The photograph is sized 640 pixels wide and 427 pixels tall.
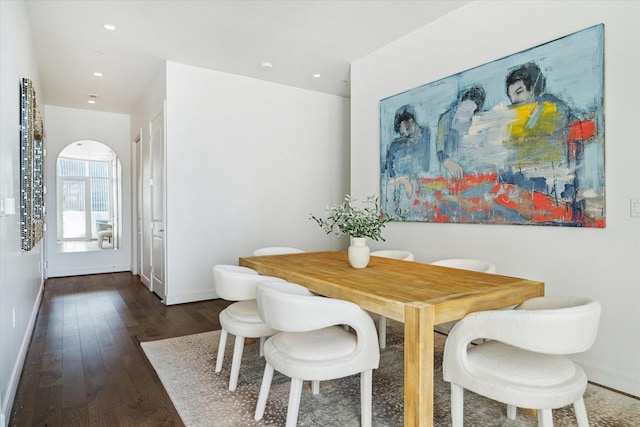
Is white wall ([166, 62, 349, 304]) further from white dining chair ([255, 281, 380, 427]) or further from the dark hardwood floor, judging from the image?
white dining chair ([255, 281, 380, 427])

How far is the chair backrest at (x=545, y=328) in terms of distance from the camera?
1417 millimetres

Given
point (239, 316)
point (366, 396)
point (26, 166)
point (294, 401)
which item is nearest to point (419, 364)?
point (366, 396)

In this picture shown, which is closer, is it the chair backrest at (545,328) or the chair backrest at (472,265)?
the chair backrest at (545,328)

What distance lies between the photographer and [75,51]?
415 cm

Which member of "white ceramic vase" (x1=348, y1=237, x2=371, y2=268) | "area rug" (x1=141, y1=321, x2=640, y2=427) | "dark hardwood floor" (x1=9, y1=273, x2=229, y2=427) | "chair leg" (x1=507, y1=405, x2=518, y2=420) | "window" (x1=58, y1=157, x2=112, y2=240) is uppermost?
"window" (x1=58, y1=157, x2=112, y2=240)

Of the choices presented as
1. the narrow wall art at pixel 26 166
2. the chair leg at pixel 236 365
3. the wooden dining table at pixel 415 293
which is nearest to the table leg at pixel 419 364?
the wooden dining table at pixel 415 293

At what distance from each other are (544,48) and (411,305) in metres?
2.21

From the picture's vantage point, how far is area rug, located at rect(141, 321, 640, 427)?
1.99 meters

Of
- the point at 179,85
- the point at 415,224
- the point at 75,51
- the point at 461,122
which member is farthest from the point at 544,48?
the point at 75,51

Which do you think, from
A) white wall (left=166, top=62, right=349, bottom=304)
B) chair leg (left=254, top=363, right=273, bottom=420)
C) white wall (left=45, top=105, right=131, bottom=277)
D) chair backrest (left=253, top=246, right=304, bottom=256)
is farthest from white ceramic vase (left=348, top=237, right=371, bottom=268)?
white wall (left=45, top=105, right=131, bottom=277)

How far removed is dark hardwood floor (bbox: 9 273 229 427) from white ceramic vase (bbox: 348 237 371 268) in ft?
4.53

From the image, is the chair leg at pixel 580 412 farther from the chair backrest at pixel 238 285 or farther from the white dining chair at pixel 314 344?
the chair backrest at pixel 238 285

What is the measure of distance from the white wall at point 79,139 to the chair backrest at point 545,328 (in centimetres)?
681

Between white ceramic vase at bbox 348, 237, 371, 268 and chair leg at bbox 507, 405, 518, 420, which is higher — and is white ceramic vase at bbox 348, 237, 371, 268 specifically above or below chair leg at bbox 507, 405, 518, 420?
above
